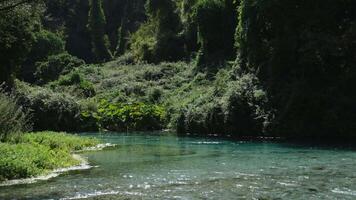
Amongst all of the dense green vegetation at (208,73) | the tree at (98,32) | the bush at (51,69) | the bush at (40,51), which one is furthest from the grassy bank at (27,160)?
the tree at (98,32)

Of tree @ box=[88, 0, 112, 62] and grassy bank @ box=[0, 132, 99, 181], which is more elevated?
tree @ box=[88, 0, 112, 62]

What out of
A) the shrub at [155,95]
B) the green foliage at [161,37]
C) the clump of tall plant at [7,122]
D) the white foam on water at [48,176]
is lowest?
the white foam on water at [48,176]

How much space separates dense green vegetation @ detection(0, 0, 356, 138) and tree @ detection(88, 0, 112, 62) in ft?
43.0

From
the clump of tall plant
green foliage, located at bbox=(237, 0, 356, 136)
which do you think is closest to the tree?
green foliage, located at bbox=(237, 0, 356, 136)

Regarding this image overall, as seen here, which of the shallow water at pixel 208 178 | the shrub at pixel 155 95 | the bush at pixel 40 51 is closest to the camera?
the shallow water at pixel 208 178

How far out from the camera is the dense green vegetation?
111 feet

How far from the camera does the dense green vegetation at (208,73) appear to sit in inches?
1326

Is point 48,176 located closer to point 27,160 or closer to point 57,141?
point 27,160

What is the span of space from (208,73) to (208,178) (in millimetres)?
38288

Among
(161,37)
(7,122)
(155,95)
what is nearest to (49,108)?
(155,95)

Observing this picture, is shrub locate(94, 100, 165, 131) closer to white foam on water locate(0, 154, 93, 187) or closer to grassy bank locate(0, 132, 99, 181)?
grassy bank locate(0, 132, 99, 181)

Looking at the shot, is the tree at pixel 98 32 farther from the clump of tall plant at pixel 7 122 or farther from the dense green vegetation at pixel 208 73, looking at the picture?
the clump of tall plant at pixel 7 122

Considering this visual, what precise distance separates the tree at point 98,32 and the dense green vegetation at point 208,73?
13.1 metres

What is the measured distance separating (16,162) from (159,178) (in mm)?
4403
